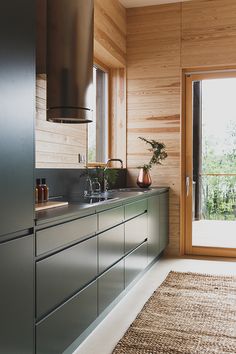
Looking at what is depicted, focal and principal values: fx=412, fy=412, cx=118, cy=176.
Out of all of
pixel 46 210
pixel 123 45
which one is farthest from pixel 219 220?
pixel 46 210

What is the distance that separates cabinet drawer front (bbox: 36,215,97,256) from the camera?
190 centimetres

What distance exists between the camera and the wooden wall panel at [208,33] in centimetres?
471

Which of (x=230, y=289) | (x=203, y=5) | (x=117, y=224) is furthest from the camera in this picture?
(x=203, y=5)

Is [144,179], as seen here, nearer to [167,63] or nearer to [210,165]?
[210,165]

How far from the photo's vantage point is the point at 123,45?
4.98 metres

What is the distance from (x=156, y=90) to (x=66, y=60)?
2458mm

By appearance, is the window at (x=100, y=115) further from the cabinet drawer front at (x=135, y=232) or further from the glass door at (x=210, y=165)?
the cabinet drawer front at (x=135, y=232)

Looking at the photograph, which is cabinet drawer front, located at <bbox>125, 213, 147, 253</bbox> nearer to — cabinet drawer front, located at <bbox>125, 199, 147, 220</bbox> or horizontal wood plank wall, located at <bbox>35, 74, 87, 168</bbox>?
cabinet drawer front, located at <bbox>125, 199, 147, 220</bbox>

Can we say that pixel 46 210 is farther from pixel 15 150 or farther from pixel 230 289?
pixel 230 289

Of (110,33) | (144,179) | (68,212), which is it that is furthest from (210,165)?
(68,212)

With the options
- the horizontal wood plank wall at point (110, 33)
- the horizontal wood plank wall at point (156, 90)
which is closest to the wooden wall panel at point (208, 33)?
the horizontal wood plank wall at point (156, 90)

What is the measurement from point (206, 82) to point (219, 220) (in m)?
1.67

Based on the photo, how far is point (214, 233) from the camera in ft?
16.3

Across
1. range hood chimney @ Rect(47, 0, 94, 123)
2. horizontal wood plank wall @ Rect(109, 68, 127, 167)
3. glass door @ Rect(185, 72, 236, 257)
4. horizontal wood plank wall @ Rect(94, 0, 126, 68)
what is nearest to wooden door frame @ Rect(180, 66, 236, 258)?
glass door @ Rect(185, 72, 236, 257)
